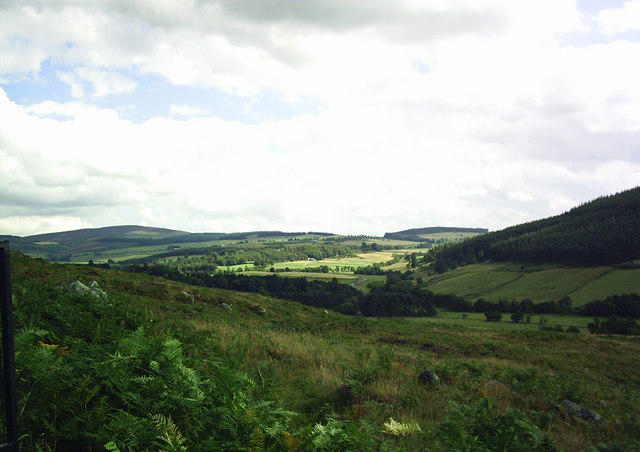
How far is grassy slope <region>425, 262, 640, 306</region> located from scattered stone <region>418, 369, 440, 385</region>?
99.5m

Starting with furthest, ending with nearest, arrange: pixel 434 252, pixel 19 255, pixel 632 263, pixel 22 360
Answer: pixel 434 252 → pixel 632 263 → pixel 19 255 → pixel 22 360

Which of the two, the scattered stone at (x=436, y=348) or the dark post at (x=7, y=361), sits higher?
the dark post at (x=7, y=361)

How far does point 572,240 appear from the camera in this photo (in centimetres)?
13950

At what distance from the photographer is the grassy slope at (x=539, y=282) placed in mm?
94750

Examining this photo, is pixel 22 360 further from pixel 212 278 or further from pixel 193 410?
pixel 212 278

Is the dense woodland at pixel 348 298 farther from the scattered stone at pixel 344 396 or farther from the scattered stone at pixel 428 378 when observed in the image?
the scattered stone at pixel 344 396

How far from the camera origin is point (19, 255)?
21984 millimetres

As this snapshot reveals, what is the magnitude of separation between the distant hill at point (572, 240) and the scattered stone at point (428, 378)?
144 metres

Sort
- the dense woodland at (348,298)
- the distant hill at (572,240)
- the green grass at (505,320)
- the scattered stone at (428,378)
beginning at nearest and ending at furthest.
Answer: the scattered stone at (428,378) < the green grass at (505,320) < the dense woodland at (348,298) < the distant hill at (572,240)

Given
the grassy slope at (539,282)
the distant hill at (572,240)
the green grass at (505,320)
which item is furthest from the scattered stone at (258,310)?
the distant hill at (572,240)

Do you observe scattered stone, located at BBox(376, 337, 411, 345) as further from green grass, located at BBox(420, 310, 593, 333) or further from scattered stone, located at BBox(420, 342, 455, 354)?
green grass, located at BBox(420, 310, 593, 333)

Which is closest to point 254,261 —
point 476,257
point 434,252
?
point 434,252

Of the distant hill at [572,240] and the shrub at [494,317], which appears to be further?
the distant hill at [572,240]

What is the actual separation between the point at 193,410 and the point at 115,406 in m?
0.97
